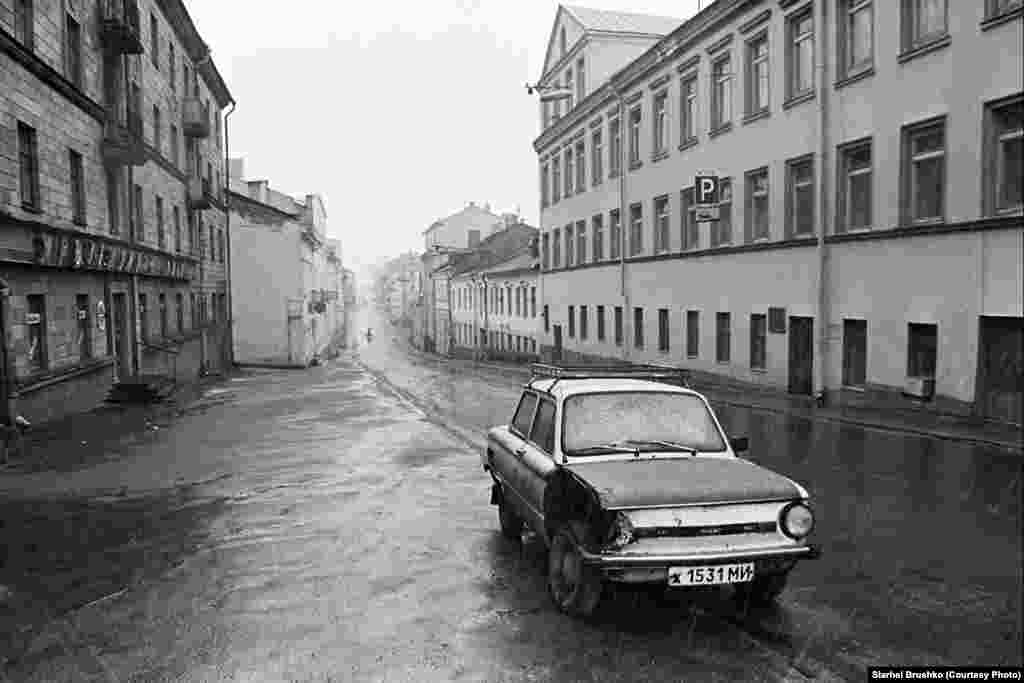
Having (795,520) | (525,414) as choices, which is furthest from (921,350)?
(795,520)

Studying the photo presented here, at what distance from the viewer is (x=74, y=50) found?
19578mm

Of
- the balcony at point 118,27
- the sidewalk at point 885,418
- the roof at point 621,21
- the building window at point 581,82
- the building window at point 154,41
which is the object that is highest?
the roof at point 621,21

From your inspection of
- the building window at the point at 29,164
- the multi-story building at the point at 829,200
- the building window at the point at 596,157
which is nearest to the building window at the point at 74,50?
the building window at the point at 29,164

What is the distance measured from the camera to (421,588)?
6742 mm

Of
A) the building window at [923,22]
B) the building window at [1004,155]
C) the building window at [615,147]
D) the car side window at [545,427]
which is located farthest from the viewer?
the building window at [615,147]

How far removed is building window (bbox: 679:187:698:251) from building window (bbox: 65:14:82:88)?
17.8 m

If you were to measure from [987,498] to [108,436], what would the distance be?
14.7m

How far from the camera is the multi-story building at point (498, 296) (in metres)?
49.3

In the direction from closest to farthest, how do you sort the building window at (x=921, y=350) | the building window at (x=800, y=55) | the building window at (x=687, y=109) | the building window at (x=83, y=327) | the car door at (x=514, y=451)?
the car door at (x=514, y=451), the building window at (x=921, y=350), the building window at (x=83, y=327), the building window at (x=800, y=55), the building window at (x=687, y=109)

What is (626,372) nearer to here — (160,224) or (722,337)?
(722,337)

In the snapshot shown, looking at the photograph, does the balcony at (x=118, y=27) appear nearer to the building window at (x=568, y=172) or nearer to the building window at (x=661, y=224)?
the building window at (x=661, y=224)

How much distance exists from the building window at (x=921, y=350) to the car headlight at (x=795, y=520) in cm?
1247

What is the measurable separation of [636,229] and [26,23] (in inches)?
839

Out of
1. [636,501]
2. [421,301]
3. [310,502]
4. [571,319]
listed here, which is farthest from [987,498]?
[421,301]
